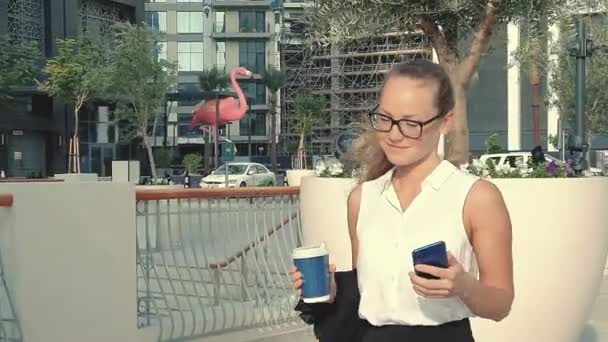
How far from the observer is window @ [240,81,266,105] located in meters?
76.0

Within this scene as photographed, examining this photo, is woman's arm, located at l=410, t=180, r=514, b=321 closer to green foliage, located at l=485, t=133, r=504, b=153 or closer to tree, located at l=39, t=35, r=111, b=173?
green foliage, located at l=485, t=133, r=504, b=153

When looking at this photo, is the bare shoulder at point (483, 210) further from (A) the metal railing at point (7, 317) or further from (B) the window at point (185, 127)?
(B) the window at point (185, 127)

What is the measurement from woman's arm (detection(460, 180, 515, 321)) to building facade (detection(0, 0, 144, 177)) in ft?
139

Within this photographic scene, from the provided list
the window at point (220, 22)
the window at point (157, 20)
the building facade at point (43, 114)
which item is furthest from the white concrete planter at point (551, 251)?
the window at point (157, 20)

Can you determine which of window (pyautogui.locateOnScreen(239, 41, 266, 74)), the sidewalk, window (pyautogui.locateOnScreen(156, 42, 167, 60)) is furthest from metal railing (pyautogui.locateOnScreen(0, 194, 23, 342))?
window (pyautogui.locateOnScreen(239, 41, 266, 74))

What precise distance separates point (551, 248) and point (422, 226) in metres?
2.98

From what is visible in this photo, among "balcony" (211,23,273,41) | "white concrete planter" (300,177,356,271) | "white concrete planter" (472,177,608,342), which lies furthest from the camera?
"balcony" (211,23,273,41)

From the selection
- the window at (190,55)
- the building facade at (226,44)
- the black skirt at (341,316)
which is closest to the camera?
the black skirt at (341,316)

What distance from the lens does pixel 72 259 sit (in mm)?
4637

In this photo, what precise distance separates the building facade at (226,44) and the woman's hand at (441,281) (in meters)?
74.6

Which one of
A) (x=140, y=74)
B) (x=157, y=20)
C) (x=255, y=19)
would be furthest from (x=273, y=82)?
(x=140, y=74)

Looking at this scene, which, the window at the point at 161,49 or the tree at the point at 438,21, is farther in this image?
the window at the point at 161,49

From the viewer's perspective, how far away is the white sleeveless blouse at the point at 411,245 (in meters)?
1.97

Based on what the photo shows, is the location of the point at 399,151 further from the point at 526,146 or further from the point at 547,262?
the point at 526,146
